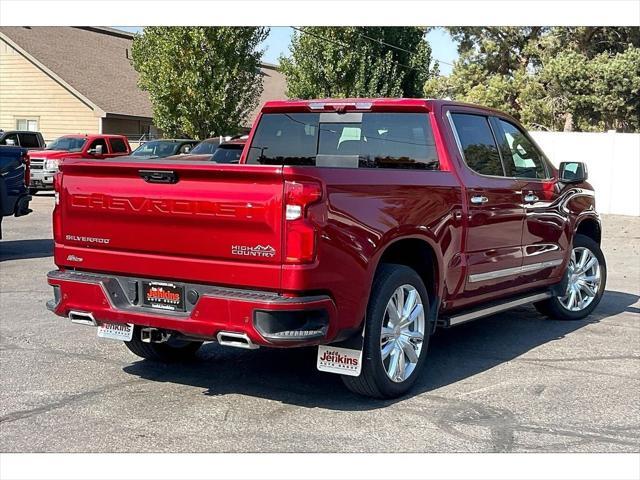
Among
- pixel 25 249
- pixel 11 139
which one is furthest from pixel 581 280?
pixel 11 139

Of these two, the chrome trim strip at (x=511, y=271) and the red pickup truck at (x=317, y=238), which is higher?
the red pickup truck at (x=317, y=238)

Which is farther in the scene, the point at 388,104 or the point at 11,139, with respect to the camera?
the point at 11,139

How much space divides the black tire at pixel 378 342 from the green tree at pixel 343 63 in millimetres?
23954

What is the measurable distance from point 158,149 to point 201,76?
16.4 ft

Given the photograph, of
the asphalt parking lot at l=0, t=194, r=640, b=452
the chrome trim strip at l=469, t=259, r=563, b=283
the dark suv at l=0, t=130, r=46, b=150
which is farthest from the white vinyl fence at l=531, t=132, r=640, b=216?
the dark suv at l=0, t=130, r=46, b=150

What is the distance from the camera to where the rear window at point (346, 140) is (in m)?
6.26

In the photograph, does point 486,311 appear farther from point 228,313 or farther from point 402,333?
point 228,313

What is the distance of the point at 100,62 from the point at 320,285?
32888mm

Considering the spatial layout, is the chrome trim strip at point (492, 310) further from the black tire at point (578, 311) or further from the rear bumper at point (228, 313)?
the rear bumper at point (228, 313)

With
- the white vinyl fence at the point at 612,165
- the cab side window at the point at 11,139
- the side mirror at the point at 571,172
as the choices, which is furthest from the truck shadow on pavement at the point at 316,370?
the cab side window at the point at 11,139

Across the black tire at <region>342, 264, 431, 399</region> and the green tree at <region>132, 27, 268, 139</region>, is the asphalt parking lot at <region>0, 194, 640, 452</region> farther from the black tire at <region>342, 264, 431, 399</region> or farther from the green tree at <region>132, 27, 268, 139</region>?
the green tree at <region>132, 27, 268, 139</region>

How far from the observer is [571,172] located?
302 inches

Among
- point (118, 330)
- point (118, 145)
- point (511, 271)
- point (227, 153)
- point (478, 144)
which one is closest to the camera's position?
point (118, 330)

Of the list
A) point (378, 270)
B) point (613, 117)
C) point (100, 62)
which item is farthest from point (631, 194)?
point (100, 62)
